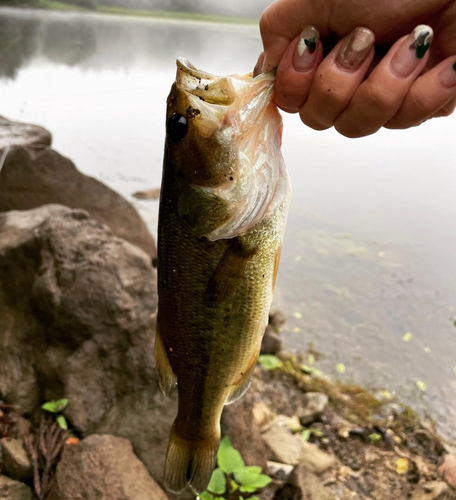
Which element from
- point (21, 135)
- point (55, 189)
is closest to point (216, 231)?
point (55, 189)

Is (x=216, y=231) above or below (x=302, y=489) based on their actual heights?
above

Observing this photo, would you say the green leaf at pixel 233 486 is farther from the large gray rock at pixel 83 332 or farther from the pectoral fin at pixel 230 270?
the pectoral fin at pixel 230 270

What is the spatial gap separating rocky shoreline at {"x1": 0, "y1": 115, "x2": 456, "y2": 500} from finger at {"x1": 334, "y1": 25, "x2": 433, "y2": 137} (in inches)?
78.1

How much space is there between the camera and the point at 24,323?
9.43 feet

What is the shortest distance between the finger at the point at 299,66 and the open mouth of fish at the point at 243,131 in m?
0.06

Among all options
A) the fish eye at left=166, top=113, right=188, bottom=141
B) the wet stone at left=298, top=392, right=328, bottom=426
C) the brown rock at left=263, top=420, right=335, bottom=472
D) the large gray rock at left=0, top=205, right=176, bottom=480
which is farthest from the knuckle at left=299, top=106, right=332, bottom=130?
the wet stone at left=298, top=392, right=328, bottom=426

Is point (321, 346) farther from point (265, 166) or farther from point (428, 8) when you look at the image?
point (428, 8)

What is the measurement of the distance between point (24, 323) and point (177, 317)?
1.85 m

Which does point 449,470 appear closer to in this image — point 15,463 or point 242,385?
point 242,385

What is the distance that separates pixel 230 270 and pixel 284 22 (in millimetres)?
777

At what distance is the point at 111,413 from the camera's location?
2.63 meters

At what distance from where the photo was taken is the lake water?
4.17m

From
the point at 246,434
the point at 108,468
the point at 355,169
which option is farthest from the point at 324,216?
the point at 108,468

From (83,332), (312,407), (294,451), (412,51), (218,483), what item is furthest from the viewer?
(312,407)
